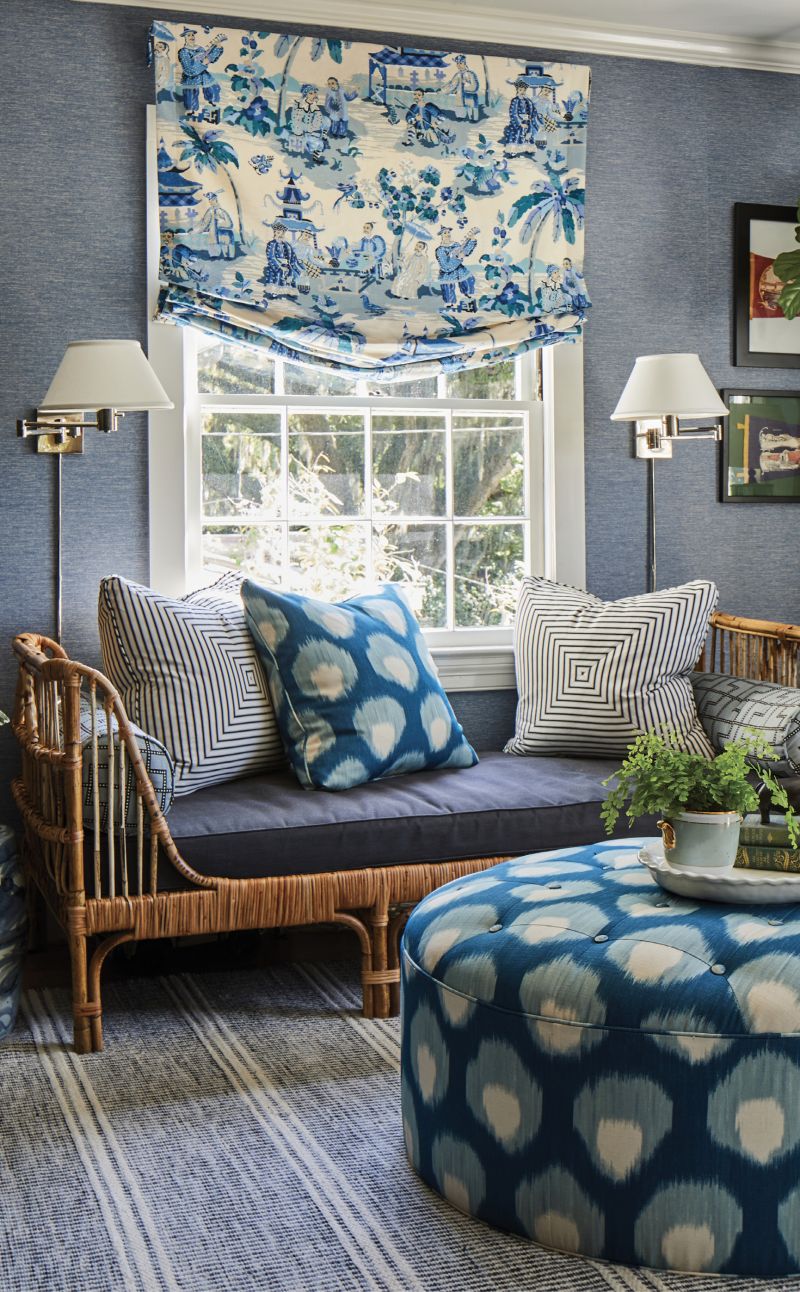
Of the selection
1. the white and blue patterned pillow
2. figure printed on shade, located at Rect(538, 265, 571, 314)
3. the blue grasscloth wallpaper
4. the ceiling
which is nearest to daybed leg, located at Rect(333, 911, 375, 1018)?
the white and blue patterned pillow

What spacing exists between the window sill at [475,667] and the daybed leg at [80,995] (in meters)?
1.42

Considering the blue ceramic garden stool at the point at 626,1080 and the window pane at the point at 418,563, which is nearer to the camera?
the blue ceramic garden stool at the point at 626,1080

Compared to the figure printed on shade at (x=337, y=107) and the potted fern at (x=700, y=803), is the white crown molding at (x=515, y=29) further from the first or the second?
the potted fern at (x=700, y=803)

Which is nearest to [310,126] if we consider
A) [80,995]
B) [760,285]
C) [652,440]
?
[652,440]

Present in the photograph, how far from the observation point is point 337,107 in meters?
3.65

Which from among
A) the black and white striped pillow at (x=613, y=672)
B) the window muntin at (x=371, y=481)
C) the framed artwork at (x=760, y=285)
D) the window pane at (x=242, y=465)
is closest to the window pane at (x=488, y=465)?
the window muntin at (x=371, y=481)

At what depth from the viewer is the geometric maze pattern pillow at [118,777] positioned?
9.07ft

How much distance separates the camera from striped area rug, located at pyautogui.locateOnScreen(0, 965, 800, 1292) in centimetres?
188

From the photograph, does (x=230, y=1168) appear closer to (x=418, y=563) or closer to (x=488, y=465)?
(x=418, y=563)

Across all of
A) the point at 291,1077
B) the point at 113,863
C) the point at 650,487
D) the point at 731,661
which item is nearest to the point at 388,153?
the point at 650,487

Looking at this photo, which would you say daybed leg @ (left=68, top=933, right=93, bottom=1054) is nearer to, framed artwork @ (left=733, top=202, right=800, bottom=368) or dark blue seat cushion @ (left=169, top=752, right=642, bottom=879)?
dark blue seat cushion @ (left=169, top=752, right=642, bottom=879)

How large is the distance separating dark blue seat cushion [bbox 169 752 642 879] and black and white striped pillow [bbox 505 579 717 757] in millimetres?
255

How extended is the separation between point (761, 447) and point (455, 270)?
1.13 m

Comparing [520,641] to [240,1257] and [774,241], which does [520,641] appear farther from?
[240,1257]
